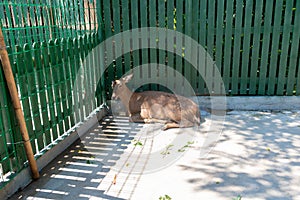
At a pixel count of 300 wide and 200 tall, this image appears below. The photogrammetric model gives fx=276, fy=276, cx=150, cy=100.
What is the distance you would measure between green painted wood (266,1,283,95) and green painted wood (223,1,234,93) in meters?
0.92

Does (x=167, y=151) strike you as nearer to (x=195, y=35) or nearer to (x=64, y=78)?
(x=64, y=78)

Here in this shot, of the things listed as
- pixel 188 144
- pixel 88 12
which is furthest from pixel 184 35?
pixel 188 144

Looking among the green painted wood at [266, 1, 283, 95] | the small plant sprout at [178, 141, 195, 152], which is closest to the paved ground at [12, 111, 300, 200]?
the small plant sprout at [178, 141, 195, 152]

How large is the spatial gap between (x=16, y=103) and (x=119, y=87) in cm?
288

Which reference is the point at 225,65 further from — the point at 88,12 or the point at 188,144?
the point at 88,12

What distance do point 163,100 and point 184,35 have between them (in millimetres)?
1641

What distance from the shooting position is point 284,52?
6.25 metres

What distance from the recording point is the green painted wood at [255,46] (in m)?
6.07

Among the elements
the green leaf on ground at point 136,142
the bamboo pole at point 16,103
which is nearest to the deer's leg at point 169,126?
the green leaf on ground at point 136,142

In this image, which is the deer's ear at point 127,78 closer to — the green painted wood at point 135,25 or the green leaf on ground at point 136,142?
the green painted wood at point 135,25

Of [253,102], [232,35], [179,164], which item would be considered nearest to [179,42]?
[232,35]

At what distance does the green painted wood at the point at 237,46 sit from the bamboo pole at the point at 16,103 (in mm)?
4660

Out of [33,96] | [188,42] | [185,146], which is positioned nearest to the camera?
[33,96]

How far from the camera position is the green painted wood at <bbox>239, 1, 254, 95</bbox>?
6090mm
